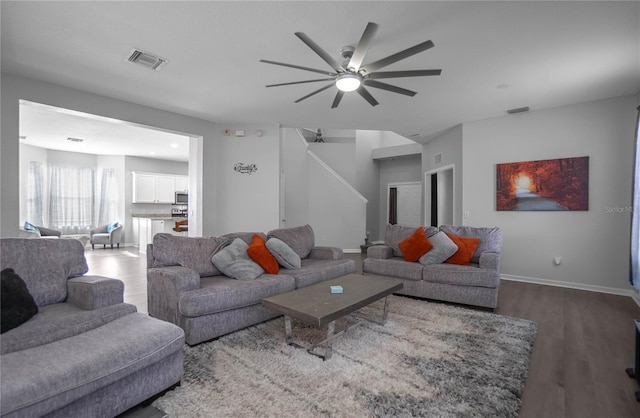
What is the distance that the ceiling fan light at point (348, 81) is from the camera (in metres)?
2.68

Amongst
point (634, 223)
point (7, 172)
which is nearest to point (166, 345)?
point (7, 172)

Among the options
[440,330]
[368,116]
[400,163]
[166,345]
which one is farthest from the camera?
[400,163]

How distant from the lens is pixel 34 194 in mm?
7645

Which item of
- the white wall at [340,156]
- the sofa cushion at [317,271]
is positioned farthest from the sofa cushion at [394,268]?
the white wall at [340,156]

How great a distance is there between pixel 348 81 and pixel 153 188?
341 inches

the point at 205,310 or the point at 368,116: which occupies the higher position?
the point at 368,116

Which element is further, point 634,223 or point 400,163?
point 400,163

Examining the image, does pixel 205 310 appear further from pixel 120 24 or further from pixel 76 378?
pixel 120 24

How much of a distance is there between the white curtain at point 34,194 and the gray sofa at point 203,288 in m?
7.41

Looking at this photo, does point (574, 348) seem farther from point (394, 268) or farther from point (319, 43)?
point (319, 43)

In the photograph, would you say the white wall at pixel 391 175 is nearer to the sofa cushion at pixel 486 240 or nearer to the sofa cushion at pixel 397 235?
the sofa cushion at pixel 397 235

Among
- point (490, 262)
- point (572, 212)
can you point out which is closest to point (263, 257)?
point (490, 262)

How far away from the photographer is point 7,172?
3.44m

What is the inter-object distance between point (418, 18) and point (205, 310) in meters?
2.97
